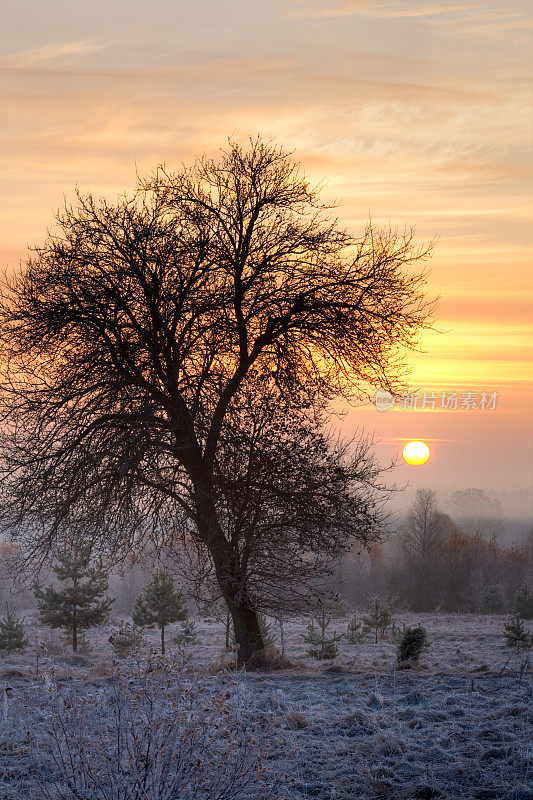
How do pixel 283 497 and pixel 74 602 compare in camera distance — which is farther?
pixel 74 602

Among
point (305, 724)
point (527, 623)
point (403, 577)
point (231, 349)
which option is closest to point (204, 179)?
point (231, 349)

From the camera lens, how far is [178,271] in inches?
517

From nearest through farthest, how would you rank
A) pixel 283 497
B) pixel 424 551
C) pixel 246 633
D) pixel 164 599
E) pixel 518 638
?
pixel 283 497 < pixel 246 633 < pixel 518 638 < pixel 164 599 < pixel 424 551

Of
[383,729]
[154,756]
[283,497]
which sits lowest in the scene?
[383,729]

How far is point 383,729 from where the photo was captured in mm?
8008

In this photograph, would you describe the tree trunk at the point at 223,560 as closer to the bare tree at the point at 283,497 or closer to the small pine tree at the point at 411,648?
the bare tree at the point at 283,497

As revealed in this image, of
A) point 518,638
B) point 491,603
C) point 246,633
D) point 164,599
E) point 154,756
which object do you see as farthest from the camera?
point 491,603

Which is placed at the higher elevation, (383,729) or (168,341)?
(168,341)

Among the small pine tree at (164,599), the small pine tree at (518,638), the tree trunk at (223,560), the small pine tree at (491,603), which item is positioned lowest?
the small pine tree at (491,603)

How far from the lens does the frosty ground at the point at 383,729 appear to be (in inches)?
261

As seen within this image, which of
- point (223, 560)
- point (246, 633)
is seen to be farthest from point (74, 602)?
point (223, 560)

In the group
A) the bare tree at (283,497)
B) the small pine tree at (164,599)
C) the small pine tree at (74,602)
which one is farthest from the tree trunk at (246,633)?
the small pine tree at (74,602)

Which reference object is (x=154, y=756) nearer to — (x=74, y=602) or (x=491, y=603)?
(x=74, y=602)

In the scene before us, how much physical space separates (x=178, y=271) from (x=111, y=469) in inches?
143
